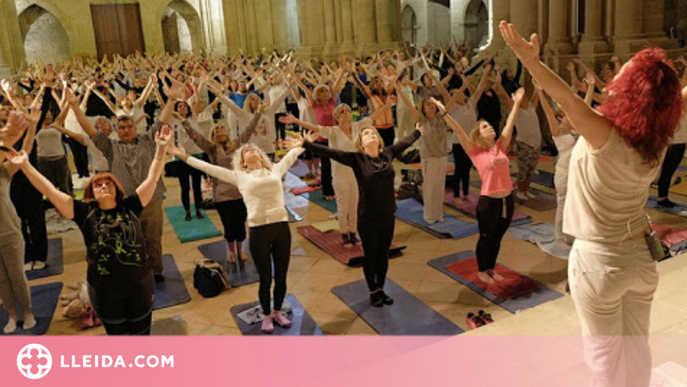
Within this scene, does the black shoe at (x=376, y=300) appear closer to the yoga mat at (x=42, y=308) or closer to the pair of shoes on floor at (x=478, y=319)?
the pair of shoes on floor at (x=478, y=319)

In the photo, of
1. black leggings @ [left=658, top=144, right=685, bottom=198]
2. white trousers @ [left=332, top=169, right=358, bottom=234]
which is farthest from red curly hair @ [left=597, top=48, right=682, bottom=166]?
black leggings @ [left=658, top=144, right=685, bottom=198]

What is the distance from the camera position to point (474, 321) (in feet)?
17.0

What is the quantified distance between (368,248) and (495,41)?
9296 mm

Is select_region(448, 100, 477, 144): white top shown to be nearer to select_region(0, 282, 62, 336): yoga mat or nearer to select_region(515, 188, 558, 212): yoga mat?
select_region(515, 188, 558, 212): yoga mat

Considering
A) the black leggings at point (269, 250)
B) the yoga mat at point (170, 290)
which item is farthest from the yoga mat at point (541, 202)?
the yoga mat at point (170, 290)

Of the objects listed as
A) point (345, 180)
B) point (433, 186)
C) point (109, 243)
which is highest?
point (109, 243)

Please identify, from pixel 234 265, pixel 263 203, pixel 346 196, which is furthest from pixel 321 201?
pixel 263 203

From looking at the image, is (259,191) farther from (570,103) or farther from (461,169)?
(461,169)

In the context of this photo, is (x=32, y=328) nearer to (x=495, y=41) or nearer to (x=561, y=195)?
(x=561, y=195)

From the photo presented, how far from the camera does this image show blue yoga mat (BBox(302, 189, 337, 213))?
29.8ft

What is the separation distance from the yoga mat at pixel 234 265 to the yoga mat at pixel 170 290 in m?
0.48

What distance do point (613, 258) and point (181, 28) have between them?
37463 mm

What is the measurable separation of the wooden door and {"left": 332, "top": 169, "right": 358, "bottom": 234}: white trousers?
29.0m

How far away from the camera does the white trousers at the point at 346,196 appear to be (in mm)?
7023
